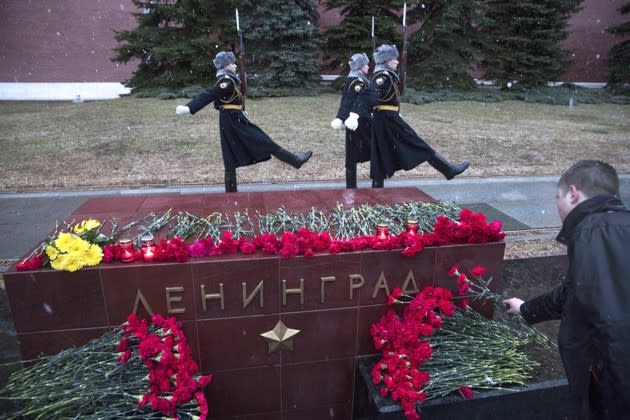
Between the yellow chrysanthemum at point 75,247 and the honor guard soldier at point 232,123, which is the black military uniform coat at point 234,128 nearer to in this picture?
the honor guard soldier at point 232,123

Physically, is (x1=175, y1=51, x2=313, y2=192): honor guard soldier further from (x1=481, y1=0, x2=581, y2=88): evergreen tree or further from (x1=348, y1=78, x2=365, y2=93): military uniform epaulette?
(x1=481, y1=0, x2=581, y2=88): evergreen tree

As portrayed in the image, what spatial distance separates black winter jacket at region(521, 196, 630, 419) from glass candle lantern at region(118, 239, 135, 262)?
2111 mm

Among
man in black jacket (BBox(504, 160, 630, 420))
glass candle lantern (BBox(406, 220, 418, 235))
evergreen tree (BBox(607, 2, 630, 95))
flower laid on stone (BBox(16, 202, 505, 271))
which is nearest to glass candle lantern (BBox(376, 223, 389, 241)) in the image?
flower laid on stone (BBox(16, 202, 505, 271))

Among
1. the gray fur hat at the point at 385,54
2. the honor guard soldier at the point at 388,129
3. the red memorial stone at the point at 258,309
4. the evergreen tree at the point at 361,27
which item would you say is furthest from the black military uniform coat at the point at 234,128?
the evergreen tree at the point at 361,27

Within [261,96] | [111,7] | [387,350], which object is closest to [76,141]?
[261,96]

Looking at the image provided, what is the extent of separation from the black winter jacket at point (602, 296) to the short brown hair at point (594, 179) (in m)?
0.04

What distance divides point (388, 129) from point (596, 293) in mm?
3715

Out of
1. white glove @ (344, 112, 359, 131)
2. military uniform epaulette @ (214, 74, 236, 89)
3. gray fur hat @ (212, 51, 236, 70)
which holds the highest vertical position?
gray fur hat @ (212, 51, 236, 70)

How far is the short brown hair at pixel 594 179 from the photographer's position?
184 cm

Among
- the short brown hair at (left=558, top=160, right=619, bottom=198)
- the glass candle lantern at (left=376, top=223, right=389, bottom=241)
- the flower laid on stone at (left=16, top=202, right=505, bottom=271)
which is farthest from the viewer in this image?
the glass candle lantern at (left=376, top=223, right=389, bottom=241)

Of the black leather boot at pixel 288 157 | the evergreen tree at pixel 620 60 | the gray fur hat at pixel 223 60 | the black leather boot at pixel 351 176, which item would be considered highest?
the evergreen tree at pixel 620 60

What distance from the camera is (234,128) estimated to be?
4977 mm

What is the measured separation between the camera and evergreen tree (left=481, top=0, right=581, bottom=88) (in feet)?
51.5

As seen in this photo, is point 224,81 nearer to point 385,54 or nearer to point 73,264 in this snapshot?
point 385,54
